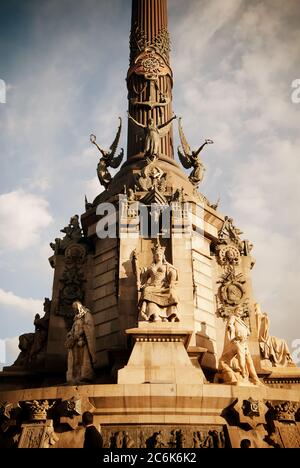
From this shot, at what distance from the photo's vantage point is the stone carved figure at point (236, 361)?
1575cm

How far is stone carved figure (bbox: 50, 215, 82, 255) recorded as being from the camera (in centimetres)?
2156

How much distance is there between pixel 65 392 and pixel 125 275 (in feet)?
18.3

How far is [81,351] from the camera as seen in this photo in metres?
16.4

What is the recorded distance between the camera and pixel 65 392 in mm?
13586

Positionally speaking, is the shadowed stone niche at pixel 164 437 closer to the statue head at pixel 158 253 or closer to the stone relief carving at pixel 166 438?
the stone relief carving at pixel 166 438

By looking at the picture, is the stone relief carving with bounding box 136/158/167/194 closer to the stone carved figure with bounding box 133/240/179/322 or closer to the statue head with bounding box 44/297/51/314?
the stone carved figure with bounding box 133/240/179/322

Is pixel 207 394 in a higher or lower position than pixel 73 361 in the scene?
lower

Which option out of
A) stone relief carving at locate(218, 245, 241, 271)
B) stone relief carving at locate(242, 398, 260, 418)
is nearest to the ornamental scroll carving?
stone relief carving at locate(218, 245, 241, 271)

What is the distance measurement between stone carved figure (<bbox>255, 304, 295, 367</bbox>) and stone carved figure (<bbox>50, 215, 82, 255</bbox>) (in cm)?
814

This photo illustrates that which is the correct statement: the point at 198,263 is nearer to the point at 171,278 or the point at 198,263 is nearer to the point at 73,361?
the point at 171,278
